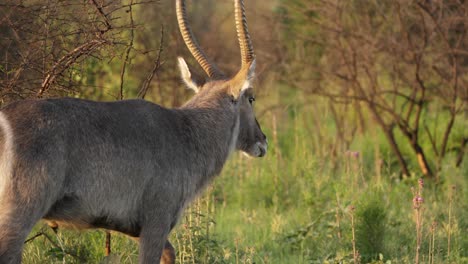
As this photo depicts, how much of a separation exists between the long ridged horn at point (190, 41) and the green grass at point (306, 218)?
93cm

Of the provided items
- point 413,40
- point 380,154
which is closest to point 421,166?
point 380,154

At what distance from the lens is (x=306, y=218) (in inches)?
328

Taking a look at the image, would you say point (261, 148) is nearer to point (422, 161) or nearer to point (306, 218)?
point (306, 218)

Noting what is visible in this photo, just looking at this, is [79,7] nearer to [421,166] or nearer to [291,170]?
[291,170]

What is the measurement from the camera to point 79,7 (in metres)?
6.88

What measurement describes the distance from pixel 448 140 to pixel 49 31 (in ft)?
19.0

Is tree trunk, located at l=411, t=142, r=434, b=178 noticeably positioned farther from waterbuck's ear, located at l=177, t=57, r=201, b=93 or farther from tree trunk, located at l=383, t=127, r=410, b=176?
waterbuck's ear, located at l=177, t=57, r=201, b=93

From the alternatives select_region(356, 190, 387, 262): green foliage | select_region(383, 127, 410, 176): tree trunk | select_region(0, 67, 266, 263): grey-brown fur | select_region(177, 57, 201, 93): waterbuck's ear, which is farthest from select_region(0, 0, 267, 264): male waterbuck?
select_region(383, 127, 410, 176): tree trunk

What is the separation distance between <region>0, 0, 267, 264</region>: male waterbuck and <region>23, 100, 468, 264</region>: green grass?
0.63m

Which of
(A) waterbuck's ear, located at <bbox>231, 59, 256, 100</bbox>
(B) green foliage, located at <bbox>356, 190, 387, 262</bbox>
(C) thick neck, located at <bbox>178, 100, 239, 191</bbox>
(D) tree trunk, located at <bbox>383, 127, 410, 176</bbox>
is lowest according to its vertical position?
(B) green foliage, located at <bbox>356, 190, 387, 262</bbox>

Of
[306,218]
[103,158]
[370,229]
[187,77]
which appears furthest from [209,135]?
[306,218]

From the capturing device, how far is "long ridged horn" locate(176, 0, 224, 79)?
6176 millimetres

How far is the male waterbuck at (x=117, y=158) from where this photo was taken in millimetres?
4535

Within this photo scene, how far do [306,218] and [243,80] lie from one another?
2.73 meters
